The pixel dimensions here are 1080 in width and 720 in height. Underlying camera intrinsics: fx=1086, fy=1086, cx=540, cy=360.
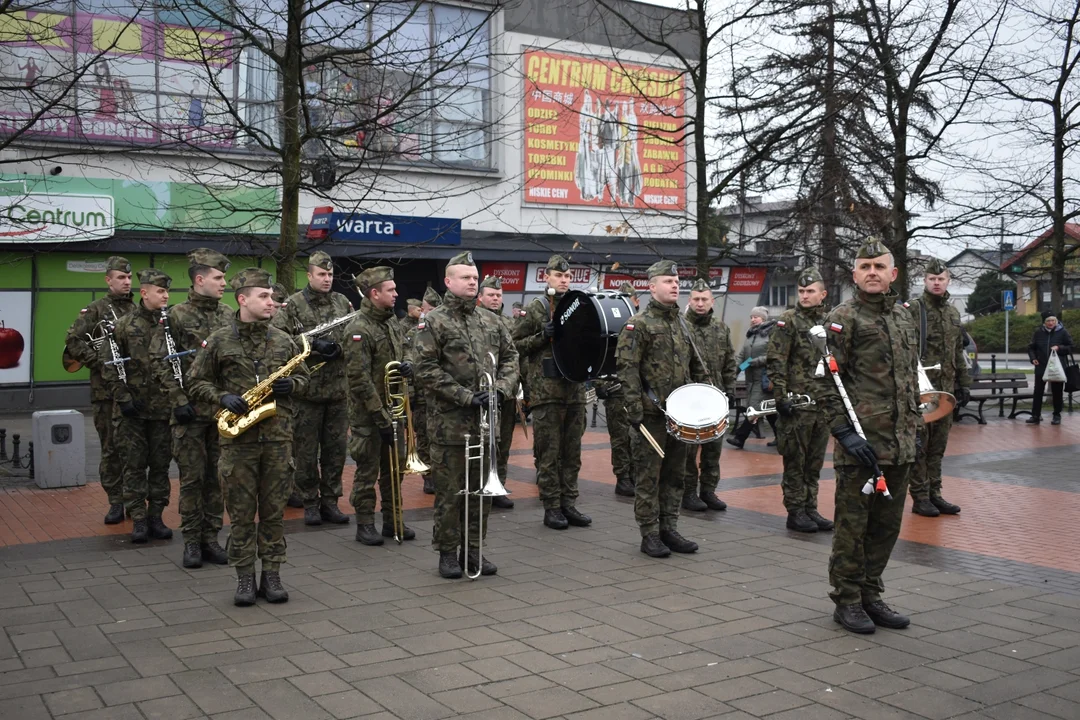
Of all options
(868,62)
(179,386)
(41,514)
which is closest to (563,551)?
(179,386)

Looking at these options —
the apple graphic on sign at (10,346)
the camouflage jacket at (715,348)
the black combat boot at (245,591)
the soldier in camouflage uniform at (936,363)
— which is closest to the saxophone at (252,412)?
the black combat boot at (245,591)

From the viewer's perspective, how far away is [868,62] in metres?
18.2

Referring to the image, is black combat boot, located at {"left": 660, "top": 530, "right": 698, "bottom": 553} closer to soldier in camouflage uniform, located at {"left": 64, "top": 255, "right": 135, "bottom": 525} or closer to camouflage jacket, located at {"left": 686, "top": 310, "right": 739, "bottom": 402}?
camouflage jacket, located at {"left": 686, "top": 310, "right": 739, "bottom": 402}

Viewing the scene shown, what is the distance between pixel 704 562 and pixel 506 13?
22422 mm

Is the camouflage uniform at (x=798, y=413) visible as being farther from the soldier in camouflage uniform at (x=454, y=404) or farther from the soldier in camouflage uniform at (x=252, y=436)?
the soldier in camouflage uniform at (x=252, y=436)

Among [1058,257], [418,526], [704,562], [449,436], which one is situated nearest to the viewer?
[449,436]

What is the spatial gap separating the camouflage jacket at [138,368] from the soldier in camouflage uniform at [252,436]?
156cm

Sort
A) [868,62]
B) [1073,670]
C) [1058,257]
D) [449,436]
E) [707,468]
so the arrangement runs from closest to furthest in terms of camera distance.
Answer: [1073,670], [449,436], [707,468], [868,62], [1058,257]

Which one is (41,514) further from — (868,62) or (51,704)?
(868,62)

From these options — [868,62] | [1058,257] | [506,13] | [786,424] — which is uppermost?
[506,13]

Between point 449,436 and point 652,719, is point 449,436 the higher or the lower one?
the higher one

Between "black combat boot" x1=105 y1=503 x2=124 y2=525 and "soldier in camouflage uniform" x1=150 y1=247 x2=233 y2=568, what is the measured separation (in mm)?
1762

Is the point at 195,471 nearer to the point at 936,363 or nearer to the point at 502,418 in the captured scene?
the point at 502,418

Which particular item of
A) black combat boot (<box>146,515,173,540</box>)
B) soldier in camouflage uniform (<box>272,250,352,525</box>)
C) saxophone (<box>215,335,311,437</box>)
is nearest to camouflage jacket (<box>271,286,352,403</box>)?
soldier in camouflage uniform (<box>272,250,352,525</box>)
